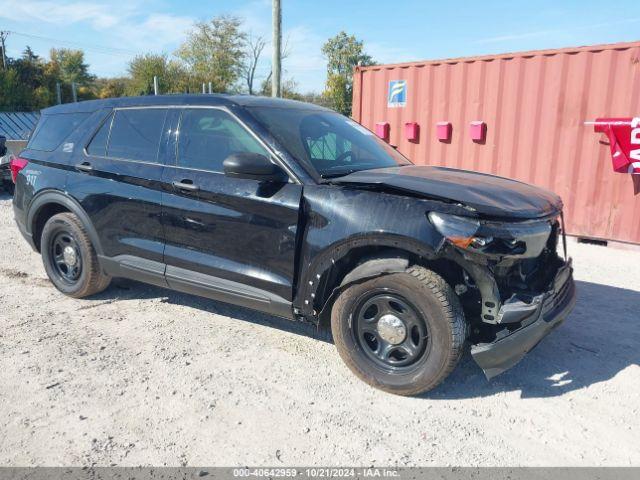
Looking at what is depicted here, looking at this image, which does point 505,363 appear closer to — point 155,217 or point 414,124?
point 155,217

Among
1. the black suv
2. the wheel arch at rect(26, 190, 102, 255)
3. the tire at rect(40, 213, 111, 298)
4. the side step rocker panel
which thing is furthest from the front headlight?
the tire at rect(40, 213, 111, 298)

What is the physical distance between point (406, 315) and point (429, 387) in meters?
0.45

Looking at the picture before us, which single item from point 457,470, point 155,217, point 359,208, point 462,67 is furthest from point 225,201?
point 462,67

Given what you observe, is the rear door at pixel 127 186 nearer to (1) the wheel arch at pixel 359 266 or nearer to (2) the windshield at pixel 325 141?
(2) the windshield at pixel 325 141

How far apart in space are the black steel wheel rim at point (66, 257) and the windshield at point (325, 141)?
2198mm

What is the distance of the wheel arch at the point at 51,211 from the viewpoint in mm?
4398

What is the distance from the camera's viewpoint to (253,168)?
3.28 m

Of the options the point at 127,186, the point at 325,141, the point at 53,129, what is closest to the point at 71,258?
the point at 127,186

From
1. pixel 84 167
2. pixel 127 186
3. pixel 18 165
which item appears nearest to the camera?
pixel 127 186

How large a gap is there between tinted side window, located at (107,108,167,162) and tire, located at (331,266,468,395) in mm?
2025

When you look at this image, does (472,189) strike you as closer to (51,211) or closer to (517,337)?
(517,337)

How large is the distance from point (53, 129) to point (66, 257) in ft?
4.08

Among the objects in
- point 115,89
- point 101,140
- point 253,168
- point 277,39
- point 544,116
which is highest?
point 115,89

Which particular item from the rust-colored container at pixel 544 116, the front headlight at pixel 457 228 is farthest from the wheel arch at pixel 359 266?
the rust-colored container at pixel 544 116
